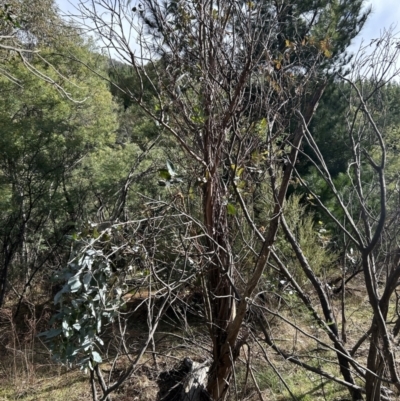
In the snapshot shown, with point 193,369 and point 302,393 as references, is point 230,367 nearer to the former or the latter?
point 193,369

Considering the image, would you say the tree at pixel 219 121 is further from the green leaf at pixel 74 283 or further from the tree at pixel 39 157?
the tree at pixel 39 157

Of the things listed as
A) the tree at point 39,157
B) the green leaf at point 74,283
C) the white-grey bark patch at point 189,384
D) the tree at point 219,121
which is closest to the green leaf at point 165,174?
the tree at point 219,121

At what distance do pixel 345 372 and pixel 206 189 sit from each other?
1.51m

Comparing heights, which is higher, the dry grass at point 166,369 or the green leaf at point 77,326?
the green leaf at point 77,326

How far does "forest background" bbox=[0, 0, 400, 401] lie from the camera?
1.95 m

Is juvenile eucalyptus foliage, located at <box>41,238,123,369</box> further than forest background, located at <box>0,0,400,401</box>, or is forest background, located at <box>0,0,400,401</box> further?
forest background, located at <box>0,0,400,401</box>

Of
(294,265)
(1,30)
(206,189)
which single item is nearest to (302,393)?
(294,265)

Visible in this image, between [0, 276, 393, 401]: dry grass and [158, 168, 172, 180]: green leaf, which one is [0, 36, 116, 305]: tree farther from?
[158, 168, 172, 180]: green leaf

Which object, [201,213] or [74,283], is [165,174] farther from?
[201,213]

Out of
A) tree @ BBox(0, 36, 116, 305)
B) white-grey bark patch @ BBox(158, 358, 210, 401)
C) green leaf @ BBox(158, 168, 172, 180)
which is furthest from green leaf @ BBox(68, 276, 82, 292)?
tree @ BBox(0, 36, 116, 305)

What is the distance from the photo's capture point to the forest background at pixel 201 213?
1.95 meters

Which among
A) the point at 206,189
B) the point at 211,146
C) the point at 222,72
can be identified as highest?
the point at 222,72

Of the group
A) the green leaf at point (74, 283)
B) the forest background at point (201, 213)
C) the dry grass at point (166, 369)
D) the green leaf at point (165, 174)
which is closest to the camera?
the green leaf at point (74, 283)

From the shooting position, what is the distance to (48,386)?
14.0 feet
